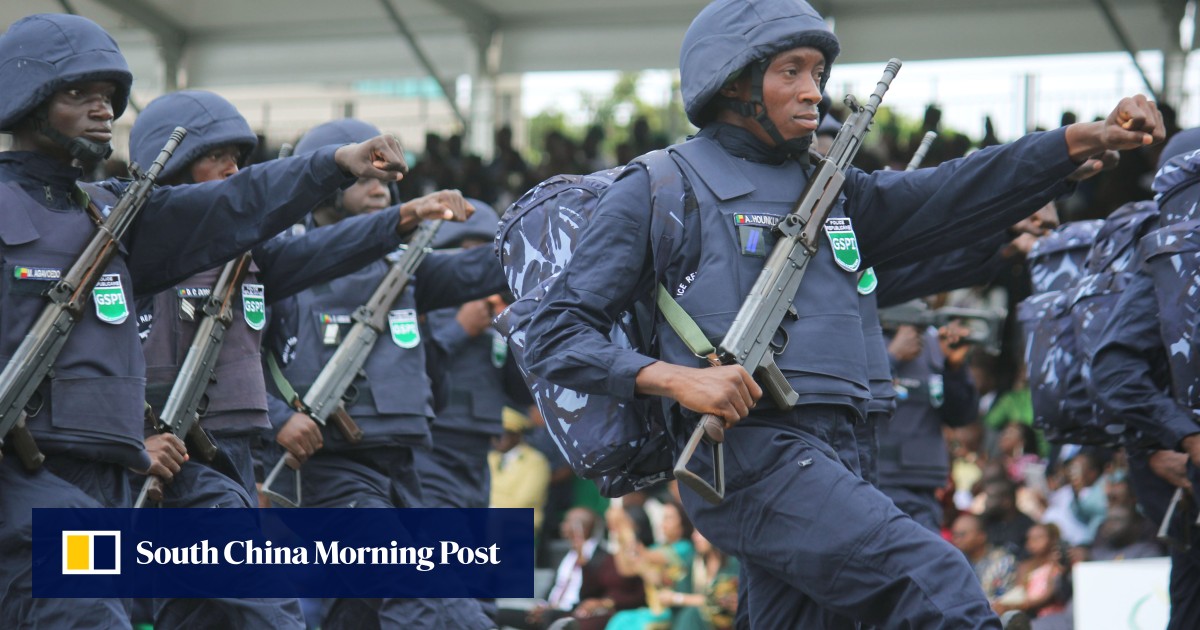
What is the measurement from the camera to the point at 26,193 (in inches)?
209

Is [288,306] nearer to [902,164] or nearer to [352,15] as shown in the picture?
[902,164]

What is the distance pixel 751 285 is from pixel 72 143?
2269mm

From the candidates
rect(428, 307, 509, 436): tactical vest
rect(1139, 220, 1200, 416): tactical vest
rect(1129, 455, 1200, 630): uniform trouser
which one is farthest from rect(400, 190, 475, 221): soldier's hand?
rect(1129, 455, 1200, 630): uniform trouser

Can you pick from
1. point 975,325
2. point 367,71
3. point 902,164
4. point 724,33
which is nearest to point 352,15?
point 367,71

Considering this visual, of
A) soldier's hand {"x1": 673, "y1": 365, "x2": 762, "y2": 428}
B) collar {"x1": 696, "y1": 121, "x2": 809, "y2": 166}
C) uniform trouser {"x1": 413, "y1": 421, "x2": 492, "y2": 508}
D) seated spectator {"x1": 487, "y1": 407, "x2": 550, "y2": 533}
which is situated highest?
collar {"x1": 696, "y1": 121, "x2": 809, "y2": 166}

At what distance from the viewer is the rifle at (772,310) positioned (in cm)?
437

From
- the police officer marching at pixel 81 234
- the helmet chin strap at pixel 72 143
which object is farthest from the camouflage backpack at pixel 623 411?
the helmet chin strap at pixel 72 143

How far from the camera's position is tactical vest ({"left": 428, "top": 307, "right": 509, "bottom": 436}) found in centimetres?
954

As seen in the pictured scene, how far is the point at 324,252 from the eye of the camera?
7008 mm

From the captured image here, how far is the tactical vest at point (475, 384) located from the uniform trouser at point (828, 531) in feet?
15.9

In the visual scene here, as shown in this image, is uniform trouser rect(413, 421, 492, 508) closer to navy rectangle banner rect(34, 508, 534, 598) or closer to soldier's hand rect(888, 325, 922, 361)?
navy rectangle banner rect(34, 508, 534, 598)

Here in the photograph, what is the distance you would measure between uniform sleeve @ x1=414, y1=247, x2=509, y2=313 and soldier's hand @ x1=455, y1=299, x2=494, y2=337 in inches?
48.9

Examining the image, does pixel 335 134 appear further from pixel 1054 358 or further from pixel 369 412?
pixel 1054 358

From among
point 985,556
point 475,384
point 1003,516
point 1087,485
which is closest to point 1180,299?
point 475,384
